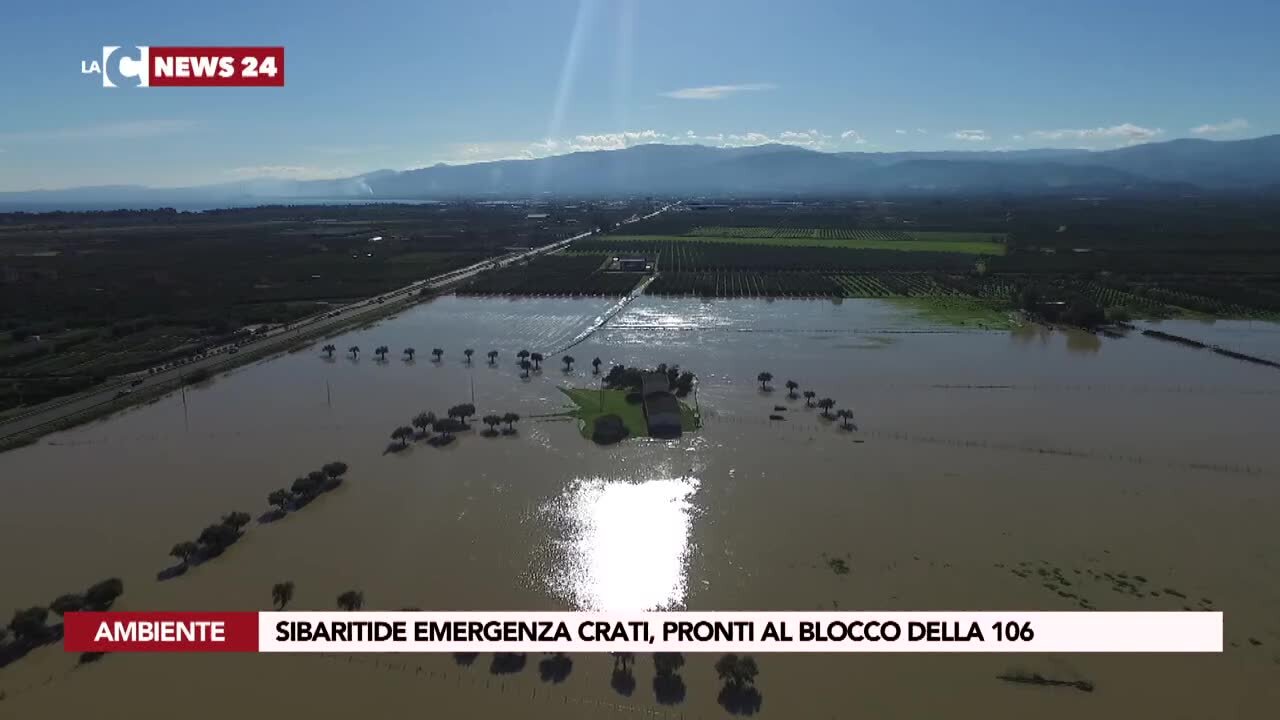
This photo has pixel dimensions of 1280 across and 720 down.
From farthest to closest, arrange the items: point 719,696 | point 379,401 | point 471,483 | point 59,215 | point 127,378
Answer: point 59,215 < point 127,378 < point 379,401 < point 471,483 < point 719,696

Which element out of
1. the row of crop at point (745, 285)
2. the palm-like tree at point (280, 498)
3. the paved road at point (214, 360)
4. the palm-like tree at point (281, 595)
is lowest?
the palm-like tree at point (281, 595)

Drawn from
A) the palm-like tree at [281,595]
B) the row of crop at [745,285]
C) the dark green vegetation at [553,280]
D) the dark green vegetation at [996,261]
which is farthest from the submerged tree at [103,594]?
the dark green vegetation at [996,261]

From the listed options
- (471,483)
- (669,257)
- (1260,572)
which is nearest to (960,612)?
(1260,572)

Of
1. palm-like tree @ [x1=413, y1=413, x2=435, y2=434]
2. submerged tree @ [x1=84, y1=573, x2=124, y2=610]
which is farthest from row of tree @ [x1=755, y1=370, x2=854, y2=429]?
submerged tree @ [x1=84, y1=573, x2=124, y2=610]

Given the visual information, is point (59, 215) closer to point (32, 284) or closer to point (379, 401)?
point (32, 284)

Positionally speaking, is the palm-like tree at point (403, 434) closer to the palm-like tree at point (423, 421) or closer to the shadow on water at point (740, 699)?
the palm-like tree at point (423, 421)

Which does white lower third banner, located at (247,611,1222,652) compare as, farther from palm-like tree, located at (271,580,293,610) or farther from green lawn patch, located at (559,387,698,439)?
green lawn patch, located at (559,387,698,439)
